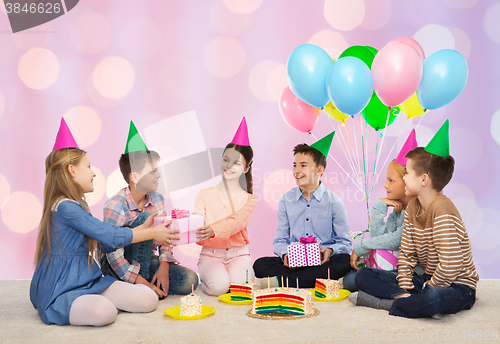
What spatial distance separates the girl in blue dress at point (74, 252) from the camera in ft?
5.23

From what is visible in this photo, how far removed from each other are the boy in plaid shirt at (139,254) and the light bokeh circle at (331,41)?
159 cm

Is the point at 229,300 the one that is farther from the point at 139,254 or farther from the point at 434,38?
the point at 434,38

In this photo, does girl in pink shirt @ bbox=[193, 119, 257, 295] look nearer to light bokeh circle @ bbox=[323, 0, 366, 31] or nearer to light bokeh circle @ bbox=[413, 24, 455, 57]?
light bokeh circle @ bbox=[323, 0, 366, 31]

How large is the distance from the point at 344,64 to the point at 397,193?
65 cm

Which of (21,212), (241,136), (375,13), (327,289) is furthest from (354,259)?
(21,212)

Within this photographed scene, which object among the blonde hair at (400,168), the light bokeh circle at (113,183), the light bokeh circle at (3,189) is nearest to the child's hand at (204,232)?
the blonde hair at (400,168)

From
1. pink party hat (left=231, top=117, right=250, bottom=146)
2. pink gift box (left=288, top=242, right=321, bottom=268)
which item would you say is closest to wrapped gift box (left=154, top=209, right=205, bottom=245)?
pink party hat (left=231, top=117, right=250, bottom=146)

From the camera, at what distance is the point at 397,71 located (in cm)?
199

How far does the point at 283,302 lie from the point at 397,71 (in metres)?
1.10

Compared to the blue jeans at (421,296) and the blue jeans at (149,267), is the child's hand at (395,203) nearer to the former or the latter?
the blue jeans at (421,296)

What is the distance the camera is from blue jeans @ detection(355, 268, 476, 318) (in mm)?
1612

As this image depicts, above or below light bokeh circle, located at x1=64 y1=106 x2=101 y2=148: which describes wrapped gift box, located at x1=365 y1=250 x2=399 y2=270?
below

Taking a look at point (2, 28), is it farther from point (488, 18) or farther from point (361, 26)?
point (488, 18)

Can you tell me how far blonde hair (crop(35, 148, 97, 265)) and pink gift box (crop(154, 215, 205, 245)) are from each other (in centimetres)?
28
